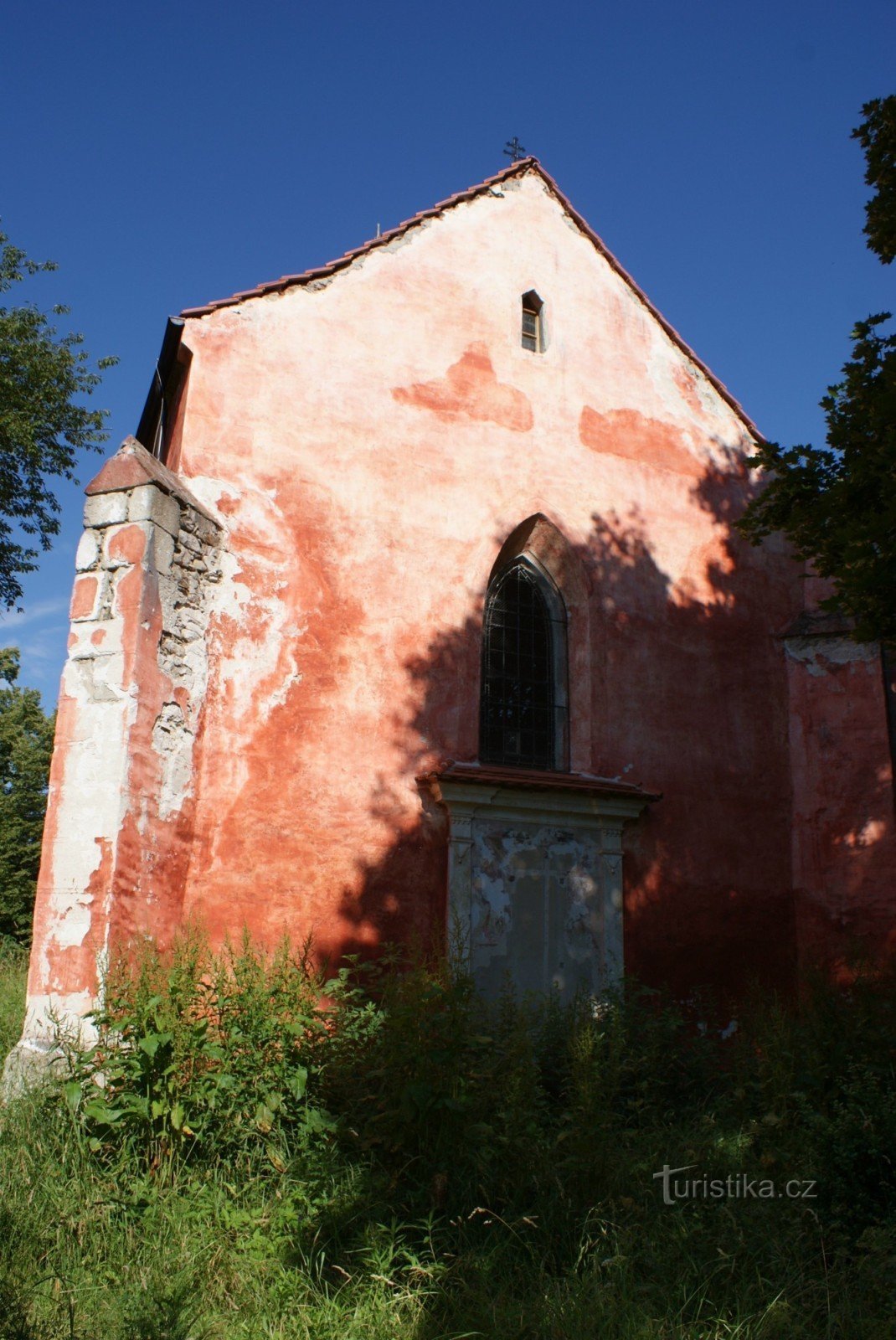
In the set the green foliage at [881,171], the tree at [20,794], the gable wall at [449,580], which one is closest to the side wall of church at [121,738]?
the gable wall at [449,580]

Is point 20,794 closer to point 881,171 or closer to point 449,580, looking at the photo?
point 449,580

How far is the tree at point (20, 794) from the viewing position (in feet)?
71.3

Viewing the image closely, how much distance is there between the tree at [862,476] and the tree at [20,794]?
17185 millimetres

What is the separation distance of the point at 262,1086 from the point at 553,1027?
3.01 meters

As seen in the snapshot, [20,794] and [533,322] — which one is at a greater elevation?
[533,322]

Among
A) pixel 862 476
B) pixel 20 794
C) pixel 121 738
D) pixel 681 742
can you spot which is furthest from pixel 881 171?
pixel 20 794

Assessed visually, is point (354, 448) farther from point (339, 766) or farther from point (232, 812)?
point (232, 812)

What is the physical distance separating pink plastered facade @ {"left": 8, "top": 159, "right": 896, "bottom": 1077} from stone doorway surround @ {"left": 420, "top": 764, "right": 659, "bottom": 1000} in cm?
3

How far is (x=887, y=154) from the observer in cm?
819

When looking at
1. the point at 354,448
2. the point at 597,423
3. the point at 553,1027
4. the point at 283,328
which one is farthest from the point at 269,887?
the point at 597,423

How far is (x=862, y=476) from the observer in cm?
784

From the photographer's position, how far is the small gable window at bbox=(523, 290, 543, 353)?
11.5m

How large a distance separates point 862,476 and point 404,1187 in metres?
5.80

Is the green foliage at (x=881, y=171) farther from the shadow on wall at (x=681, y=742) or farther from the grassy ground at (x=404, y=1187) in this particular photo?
the grassy ground at (x=404, y=1187)
